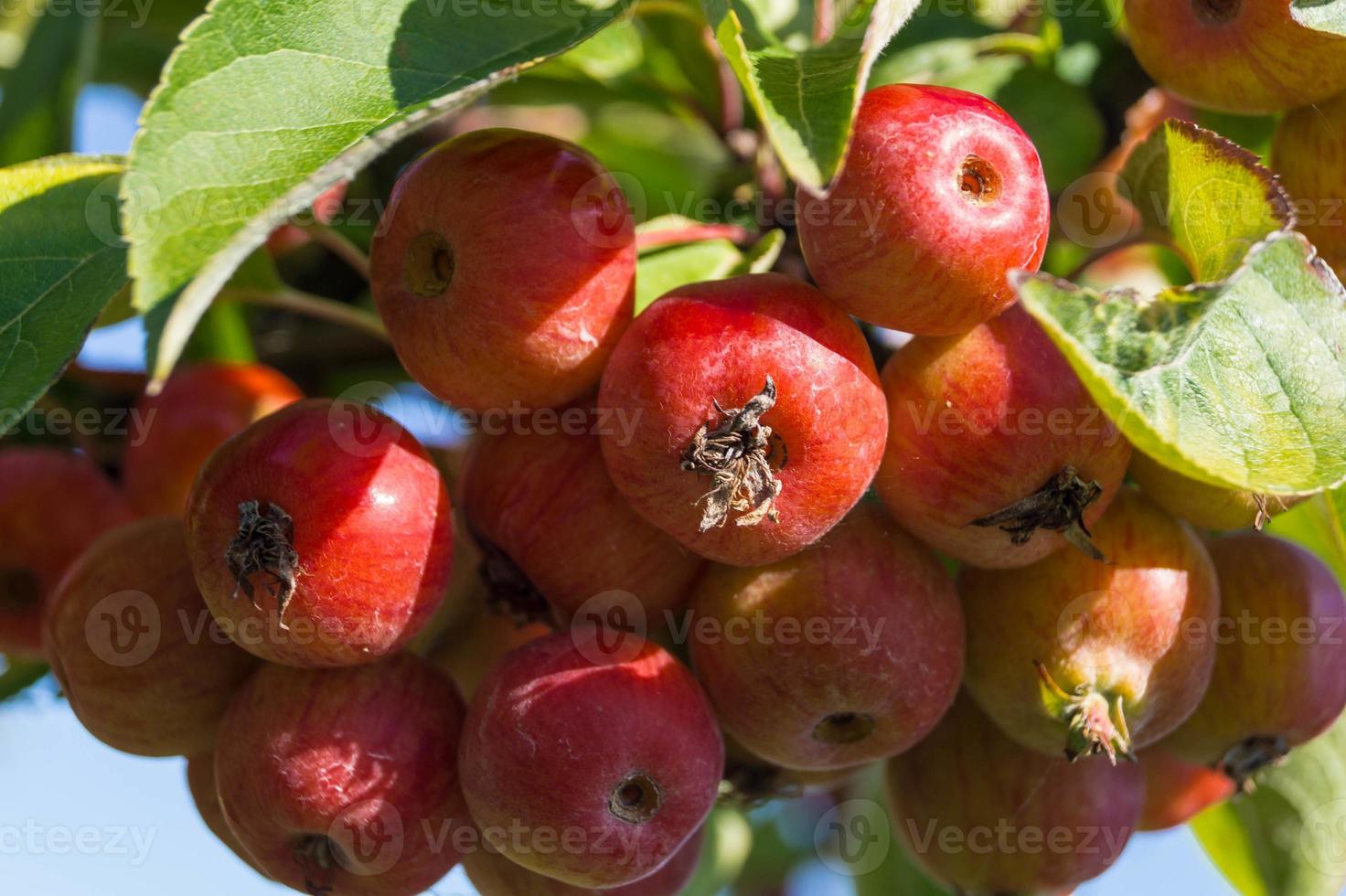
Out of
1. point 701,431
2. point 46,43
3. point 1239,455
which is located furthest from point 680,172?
point 1239,455

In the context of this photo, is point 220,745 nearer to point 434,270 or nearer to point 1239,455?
point 434,270

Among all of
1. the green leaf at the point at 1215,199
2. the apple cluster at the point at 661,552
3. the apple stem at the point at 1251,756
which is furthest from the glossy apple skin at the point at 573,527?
the apple stem at the point at 1251,756

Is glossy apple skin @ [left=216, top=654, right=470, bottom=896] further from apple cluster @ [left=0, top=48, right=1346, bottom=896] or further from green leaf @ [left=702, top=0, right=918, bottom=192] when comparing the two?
green leaf @ [left=702, top=0, right=918, bottom=192]

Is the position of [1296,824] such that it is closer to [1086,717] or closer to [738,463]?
[1086,717]

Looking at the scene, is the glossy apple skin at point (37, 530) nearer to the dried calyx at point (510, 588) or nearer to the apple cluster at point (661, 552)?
the apple cluster at point (661, 552)

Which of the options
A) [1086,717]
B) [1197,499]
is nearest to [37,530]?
[1086,717]

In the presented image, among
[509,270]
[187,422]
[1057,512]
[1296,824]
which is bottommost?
[1296,824]
